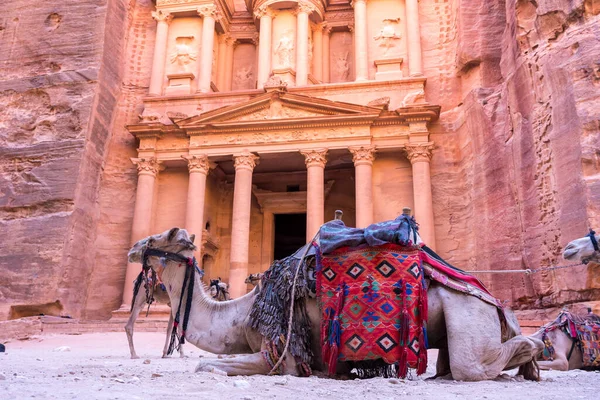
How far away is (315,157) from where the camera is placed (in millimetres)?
18922

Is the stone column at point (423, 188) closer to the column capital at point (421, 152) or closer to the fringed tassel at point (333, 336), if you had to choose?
the column capital at point (421, 152)

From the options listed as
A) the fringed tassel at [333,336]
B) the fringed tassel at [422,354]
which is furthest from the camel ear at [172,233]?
the fringed tassel at [422,354]

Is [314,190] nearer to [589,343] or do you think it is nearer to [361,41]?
[361,41]

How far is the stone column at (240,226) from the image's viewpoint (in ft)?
58.9

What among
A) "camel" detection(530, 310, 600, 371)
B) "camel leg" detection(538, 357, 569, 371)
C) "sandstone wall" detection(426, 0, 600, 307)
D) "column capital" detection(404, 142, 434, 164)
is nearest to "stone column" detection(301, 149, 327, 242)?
"column capital" detection(404, 142, 434, 164)

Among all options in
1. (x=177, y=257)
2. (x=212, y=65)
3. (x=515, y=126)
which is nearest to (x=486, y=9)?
(x=515, y=126)

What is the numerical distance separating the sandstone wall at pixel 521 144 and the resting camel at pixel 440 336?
6.96 metres

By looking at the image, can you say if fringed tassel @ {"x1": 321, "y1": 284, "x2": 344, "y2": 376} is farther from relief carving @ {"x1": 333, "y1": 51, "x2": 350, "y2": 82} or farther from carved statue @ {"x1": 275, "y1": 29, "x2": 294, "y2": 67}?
relief carving @ {"x1": 333, "y1": 51, "x2": 350, "y2": 82}

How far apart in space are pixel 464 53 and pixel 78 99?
14039 millimetres

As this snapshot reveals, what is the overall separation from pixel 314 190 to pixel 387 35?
7725mm

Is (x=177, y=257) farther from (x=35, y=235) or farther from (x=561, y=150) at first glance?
(x=35, y=235)

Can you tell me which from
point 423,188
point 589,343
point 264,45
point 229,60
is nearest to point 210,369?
point 589,343

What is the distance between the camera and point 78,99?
1895cm

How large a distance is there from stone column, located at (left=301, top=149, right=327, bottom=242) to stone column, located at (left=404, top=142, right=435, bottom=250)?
126 inches
